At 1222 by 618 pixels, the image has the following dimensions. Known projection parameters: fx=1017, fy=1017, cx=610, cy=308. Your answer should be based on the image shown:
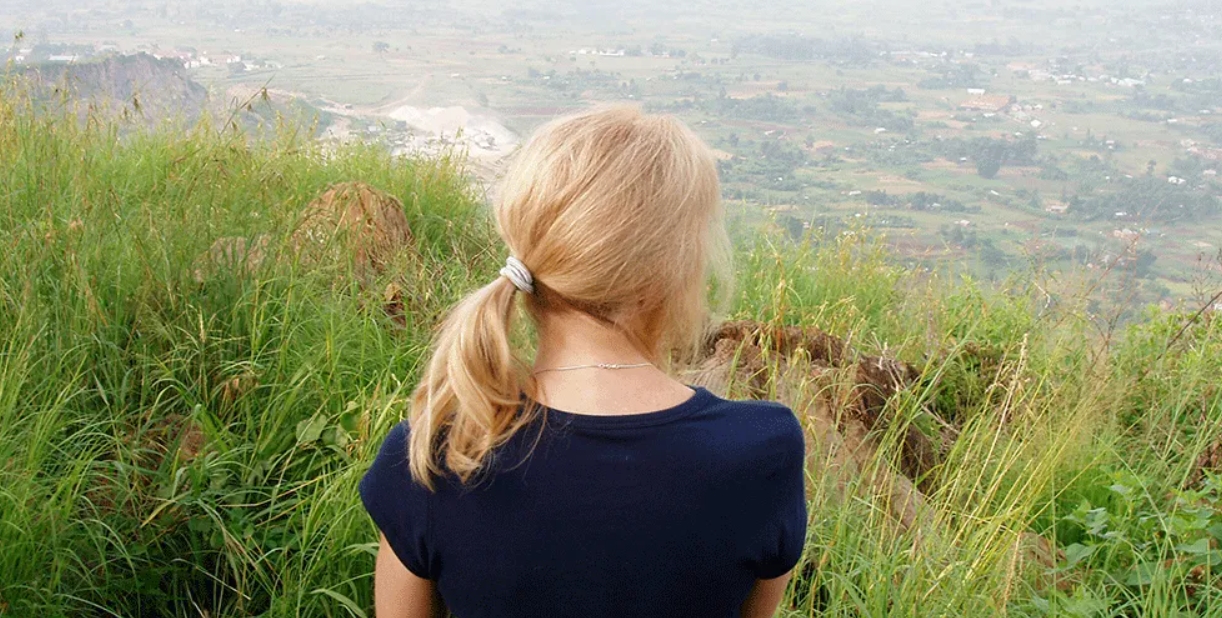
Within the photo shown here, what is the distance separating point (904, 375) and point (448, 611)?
2252 millimetres

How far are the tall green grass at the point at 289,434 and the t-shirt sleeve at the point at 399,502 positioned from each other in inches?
30.8

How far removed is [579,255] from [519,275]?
108 mm

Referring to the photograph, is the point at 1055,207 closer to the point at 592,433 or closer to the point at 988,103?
the point at 988,103

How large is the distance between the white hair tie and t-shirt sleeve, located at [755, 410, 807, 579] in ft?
1.38

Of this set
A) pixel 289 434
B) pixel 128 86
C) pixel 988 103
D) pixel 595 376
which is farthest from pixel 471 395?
pixel 988 103

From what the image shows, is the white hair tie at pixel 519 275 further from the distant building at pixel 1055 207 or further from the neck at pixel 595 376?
the distant building at pixel 1055 207

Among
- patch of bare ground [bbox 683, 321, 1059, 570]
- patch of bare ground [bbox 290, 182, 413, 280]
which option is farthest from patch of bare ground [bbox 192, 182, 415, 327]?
patch of bare ground [bbox 683, 321, 1059, 570]

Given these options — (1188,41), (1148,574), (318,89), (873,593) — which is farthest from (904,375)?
(1188,41)

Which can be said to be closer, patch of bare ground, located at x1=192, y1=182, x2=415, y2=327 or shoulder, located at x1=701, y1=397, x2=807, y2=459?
shoulder, located at x1=701, y1=397, x2=807, y2=459

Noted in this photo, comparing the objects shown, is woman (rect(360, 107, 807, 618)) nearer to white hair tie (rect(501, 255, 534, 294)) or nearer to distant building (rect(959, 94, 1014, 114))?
white hair tie (rect(501, 255, 534, 294))

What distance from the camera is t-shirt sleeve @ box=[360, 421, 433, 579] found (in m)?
1.46

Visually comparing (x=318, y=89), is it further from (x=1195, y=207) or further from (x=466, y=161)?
(x=1195, y=207)

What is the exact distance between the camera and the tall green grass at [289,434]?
2.28m

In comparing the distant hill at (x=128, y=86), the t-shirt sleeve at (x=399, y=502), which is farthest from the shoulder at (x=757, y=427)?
the distant hill at (x=128, y=86)
